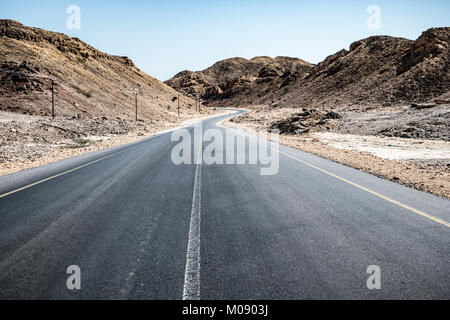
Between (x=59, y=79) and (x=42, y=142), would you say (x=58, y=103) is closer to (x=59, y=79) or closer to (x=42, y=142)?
(x=59, y=79)

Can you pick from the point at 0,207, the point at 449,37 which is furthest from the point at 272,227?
the point at 449,37

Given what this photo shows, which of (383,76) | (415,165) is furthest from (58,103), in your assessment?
(383,76)

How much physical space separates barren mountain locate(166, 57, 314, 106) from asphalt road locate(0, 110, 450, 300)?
10006cm

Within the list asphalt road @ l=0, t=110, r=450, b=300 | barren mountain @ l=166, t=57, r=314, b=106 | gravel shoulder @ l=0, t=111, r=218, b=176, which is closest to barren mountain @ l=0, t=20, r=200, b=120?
gravel shoulder @ l=0, t=111, r=218, b=176

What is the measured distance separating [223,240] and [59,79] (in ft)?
162

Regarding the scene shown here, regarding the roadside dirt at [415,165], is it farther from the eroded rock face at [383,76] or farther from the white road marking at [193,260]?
the eroded rock face at [383,76]

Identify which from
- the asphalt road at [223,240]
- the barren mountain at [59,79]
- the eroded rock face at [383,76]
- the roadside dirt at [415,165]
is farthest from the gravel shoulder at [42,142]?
the eroded rock face at [383,76]

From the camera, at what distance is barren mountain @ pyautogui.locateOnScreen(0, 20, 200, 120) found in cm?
3388

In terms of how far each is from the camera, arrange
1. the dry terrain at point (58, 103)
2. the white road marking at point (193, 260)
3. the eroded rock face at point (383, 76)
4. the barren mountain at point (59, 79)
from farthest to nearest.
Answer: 1. the eroded rock face at point (383, 76)
2. the barren mountain at point (59, 79)
3. the dry terrain at point (58, 103)
4. the white road marking at point (193, 260)

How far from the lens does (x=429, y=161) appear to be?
10.4 meters

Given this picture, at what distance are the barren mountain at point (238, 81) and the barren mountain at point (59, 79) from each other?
6084cm

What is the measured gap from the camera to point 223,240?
12.0ft

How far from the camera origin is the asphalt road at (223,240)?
8.68 feet

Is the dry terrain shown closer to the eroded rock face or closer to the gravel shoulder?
the gravel shoulder
